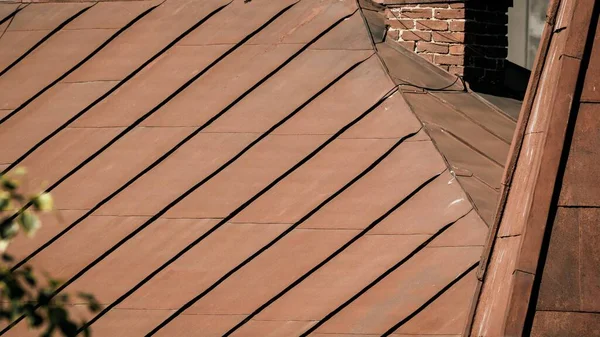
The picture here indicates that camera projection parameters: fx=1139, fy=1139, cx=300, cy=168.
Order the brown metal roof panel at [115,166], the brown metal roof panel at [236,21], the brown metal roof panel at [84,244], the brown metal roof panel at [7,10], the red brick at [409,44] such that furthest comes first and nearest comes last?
the red brick at [409,44]
the brown metal roof panel at [7,10]
the brown metal roof panel at [236,21]
the brown metal roof panel at [115,166]
the brown metal roof panel at [84,244]

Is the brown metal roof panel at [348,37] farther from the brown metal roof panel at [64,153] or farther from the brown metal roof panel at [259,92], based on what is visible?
the brown metal roof panel at [64,153]

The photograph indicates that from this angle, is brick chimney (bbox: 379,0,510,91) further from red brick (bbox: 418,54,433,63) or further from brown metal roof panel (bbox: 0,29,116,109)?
brown metal roof panel (bbox: 0,29,116,109)

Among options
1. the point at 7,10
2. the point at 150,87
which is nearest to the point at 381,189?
the point at 150,87

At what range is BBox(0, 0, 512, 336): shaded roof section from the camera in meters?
5.89

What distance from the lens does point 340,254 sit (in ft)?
19.7

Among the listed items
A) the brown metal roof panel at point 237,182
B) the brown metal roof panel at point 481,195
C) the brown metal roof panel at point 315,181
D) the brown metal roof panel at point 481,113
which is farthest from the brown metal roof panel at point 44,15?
the brown metal roof panel at point 481,195

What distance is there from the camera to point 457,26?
8.73m

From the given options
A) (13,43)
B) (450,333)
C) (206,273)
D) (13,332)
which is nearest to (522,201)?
(450,333)

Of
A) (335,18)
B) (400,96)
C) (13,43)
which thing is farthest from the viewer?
(13,43)

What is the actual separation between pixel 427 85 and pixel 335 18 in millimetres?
749

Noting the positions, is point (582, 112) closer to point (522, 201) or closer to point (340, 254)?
point (522, 201)

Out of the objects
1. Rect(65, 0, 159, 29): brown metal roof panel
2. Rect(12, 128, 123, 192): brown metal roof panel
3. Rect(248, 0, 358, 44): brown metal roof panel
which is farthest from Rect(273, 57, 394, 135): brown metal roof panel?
Rect(65, 0, 159, 29): brown metal roof panel

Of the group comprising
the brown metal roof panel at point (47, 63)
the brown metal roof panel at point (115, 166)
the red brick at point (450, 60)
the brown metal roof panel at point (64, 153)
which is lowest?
the red brick at point (450, 60)

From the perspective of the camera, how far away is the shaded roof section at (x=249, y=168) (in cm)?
589
